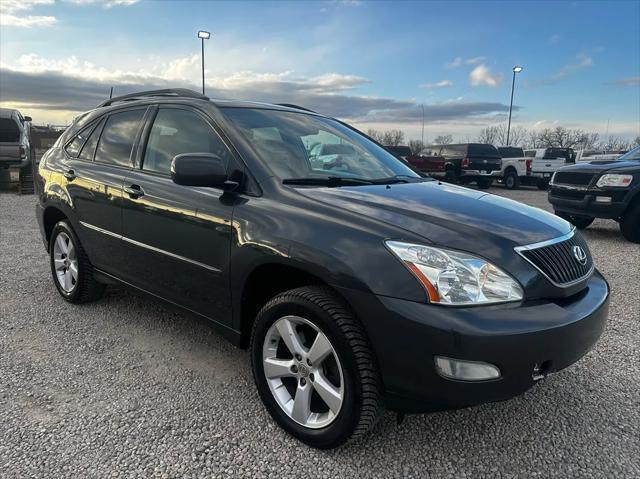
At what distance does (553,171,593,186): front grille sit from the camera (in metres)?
7.79

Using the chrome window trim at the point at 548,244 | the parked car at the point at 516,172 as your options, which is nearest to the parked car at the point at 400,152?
the chrome window trim at the point at 548,244

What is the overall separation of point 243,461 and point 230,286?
2.91 feet

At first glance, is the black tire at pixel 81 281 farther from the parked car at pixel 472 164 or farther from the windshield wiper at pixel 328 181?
the parked car at pixel 472 164

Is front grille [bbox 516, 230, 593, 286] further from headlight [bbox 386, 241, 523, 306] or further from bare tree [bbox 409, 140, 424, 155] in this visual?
bare tree [bbox 409, 140, 424, 155]

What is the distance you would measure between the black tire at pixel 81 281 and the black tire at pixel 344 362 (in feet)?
7.80

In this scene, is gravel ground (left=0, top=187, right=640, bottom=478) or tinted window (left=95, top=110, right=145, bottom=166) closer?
gravel ground (left=0, top=187, right=640, bottom=478)

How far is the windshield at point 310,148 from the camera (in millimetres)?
2898

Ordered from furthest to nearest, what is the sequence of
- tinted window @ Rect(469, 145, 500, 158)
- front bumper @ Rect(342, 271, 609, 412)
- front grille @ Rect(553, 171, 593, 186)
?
tinted window @ Rect(469, 145, 500, 158), front grille @ Rect(553, 171, 593, 186), front bumper @ Rect(342, 271, 609, 412)

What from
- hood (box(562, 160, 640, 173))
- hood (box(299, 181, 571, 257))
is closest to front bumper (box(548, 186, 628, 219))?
hood (box(562, 160, 640, 173))

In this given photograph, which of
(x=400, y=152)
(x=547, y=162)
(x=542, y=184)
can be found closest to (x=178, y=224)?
(x=400, y=152)

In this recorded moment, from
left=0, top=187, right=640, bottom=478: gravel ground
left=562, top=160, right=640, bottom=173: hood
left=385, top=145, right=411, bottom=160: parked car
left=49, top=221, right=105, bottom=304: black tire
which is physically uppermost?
left=385, top=145, right=411, bottom=160: parked car

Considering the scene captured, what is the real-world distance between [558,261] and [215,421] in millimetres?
1931

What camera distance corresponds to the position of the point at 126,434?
8.13ft

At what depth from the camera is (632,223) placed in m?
7.53
